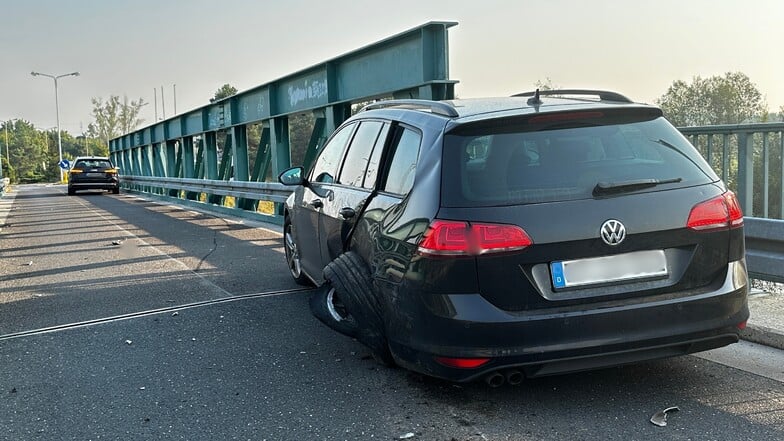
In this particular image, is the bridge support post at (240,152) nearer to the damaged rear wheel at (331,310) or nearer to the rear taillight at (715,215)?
the damaged rear wheel at (331,310)

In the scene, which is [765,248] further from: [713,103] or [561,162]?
[713,103]

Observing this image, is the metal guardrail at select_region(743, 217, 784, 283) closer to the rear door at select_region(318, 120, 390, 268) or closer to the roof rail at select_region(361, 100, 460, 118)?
the roof rail at select_region(361, 100, 460, 118)

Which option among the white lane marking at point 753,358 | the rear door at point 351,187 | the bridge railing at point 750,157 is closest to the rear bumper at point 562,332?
the white lane marking at point 753,358

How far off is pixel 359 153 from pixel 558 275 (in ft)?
6.90

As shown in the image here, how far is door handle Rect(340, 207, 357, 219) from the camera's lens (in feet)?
15.0

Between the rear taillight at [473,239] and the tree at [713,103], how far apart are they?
321 inches

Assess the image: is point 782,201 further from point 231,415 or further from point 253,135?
point 253,135

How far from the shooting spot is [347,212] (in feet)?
15.3

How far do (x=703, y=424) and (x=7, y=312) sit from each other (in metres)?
5.59

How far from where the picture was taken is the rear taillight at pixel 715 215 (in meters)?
3.44

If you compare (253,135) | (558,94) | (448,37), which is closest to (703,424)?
(558,94)

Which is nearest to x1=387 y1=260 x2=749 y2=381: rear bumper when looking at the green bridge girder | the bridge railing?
the bridge railing

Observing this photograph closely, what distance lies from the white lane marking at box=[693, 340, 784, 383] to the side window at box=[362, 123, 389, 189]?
7.37ft

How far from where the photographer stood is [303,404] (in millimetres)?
3725
